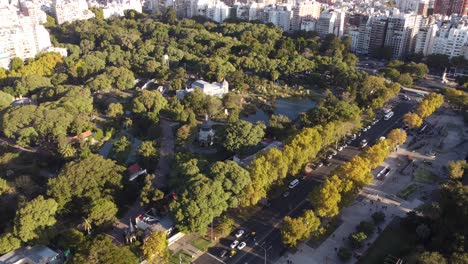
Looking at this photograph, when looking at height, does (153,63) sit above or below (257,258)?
above

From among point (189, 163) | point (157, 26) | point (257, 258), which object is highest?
point (157, 26)

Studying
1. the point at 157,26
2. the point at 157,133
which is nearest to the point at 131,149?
the point at 157,133

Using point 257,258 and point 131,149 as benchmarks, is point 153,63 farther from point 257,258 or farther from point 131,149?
point 257,258

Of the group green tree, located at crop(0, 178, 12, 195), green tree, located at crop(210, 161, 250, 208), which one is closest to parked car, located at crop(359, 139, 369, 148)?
green tree, located at crop(210, 161, 250, 208)

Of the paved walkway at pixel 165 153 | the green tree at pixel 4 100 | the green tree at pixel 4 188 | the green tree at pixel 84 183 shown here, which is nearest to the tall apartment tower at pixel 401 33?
the paved walkway at pixel 165 153

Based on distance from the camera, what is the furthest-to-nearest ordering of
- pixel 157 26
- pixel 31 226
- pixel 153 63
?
1. pixel 157 26
2. pixel 153 63
3. pixel 31 226

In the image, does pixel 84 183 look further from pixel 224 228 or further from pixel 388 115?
pixel 388 115

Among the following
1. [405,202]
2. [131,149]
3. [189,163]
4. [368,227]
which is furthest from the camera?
[131,149]
